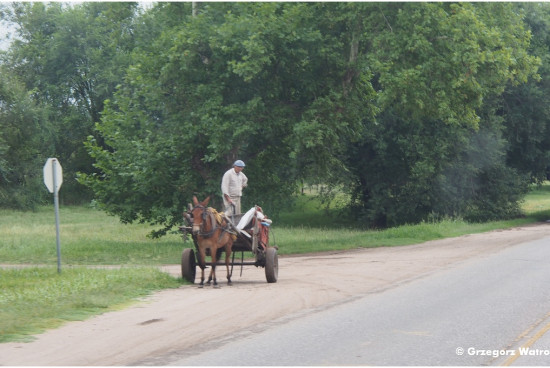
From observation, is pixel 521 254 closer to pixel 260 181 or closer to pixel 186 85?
pixel 260 181

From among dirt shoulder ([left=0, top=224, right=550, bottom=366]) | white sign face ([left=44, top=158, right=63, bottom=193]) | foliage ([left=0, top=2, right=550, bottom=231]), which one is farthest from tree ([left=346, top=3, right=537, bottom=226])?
white sign face ([left=44, top=158, right=63, bottom=193])

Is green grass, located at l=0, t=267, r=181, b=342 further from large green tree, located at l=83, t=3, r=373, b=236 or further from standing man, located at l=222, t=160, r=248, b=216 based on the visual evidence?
large green tree, located at l=83, t=3, r=373, b=236

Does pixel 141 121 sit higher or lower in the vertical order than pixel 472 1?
lower

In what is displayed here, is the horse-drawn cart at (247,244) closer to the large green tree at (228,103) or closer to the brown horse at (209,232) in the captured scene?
the brown horse at (209,232)

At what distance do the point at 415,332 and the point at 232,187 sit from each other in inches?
293

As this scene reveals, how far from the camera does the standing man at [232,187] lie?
1675 centimetres

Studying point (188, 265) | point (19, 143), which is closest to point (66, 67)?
point (19, 143)

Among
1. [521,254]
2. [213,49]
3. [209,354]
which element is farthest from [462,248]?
[209,354]

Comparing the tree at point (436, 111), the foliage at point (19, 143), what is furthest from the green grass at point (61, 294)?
the foliage at point (19, 143)

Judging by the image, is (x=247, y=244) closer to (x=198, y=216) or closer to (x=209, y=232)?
(x=209, y=232)

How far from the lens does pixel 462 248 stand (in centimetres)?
2502

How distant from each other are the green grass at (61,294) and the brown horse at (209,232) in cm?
107

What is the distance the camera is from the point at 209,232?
1527 centimetres

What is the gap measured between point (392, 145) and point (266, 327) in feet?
113
